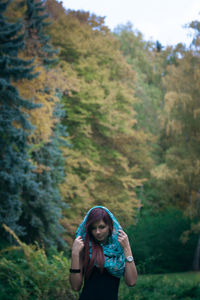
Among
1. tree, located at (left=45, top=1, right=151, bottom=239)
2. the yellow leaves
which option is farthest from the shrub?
the yellow leaves

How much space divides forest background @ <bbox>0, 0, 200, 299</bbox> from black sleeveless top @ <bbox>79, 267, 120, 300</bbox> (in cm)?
890

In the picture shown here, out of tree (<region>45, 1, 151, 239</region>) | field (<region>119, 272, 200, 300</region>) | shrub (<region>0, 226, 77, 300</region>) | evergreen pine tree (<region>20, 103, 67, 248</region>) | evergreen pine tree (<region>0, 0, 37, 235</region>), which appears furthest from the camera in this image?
tree (<region>45, 1, 151, 239</region>)

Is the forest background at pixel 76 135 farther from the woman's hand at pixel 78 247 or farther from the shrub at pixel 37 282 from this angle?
the woman's hand at pixel 78 247

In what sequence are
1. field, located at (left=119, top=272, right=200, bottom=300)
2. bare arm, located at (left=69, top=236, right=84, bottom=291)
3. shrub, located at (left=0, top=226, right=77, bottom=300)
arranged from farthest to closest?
1. field, located at (left=119, top=272, right=200, bottom=300)
2. shrub, located at (left=0, top=226, right=77, bottom=300)
3. bare arm, located at (left=69, top=236, right=84, bottom=291)

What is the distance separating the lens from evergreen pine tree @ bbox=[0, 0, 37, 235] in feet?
37.0

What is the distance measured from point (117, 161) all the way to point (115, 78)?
4948 millimetres

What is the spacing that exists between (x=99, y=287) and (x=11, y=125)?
9.40 meters

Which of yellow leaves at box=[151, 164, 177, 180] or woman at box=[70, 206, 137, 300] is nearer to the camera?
woman at box=[70, 206, 137, 300]

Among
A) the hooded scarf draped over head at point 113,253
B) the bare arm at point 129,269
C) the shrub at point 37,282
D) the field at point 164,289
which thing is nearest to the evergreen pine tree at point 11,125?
the shrub at point 37,282

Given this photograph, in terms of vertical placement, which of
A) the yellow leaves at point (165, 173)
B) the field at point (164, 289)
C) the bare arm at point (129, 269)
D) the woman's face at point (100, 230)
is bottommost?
the field at point (164, 289)

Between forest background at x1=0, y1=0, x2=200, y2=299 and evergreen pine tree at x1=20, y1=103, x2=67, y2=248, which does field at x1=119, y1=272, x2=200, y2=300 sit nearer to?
forest background at x1=0, y1=0, x2=200, y2=299

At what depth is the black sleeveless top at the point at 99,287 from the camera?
2.62 m

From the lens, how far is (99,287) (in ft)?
8.63

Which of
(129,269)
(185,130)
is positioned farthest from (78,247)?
(185,130)
